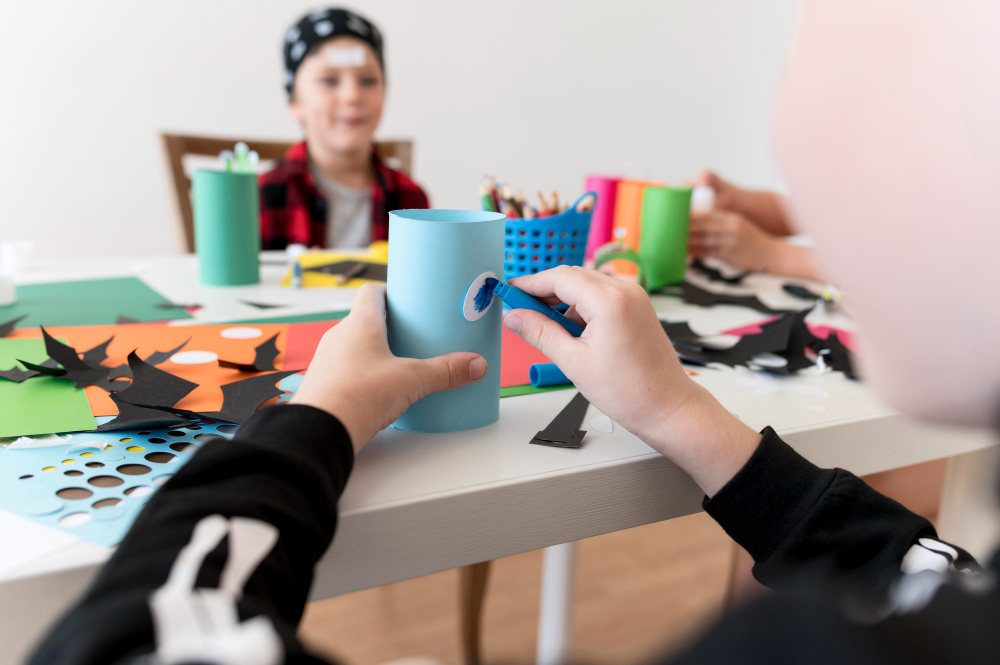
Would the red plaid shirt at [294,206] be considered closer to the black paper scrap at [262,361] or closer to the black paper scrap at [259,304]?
the black paper scrap at [259,304]

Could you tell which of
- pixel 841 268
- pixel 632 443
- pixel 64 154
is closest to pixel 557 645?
pixel 632 443

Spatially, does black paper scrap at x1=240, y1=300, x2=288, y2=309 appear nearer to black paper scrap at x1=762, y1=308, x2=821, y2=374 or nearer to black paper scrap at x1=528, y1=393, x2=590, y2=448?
black paper scrap at x1=528, y1=393, x2=590, y2=448

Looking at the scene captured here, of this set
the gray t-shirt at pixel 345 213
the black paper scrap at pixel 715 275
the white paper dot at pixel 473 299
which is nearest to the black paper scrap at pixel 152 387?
the white paper dot at pixel 473 299

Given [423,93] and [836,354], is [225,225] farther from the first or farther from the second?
[423,93]

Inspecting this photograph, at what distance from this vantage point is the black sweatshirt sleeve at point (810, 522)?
0.41m

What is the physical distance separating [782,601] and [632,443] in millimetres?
266

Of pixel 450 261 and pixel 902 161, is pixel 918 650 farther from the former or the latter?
pixel 450 261

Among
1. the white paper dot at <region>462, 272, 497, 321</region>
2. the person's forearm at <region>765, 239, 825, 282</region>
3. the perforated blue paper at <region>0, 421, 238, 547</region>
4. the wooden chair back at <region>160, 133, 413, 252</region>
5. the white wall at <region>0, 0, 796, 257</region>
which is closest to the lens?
the perforated blue paper at <region>0, 421, 238, 547</region>

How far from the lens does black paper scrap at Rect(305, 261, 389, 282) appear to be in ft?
3.11

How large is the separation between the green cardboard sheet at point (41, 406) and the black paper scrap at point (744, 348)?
502 mm

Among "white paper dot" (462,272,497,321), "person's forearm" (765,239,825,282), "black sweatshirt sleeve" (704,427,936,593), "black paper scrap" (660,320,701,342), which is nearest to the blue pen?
"white paper dot" (462,272,497,321)

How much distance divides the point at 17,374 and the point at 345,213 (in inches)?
45.7

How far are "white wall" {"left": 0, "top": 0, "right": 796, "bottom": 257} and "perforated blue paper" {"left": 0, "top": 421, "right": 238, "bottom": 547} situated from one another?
109cm

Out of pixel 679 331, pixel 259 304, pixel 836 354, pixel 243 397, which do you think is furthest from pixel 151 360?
pixel 836 354
